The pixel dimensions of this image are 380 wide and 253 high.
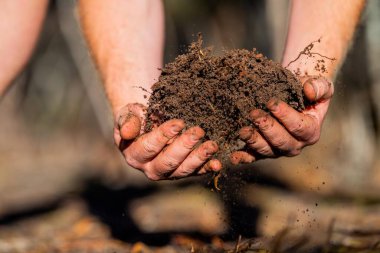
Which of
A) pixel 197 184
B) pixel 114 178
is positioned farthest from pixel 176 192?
pixel 114 178

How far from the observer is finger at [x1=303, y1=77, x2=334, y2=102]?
184cm

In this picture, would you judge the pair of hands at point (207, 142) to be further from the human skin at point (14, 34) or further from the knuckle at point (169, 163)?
the human skin at point (14, 34)

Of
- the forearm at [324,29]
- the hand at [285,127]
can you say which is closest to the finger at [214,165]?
the hand at [285,127]

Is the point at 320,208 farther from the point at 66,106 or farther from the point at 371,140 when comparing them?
the point at 66,106

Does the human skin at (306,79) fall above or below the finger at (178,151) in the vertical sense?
above

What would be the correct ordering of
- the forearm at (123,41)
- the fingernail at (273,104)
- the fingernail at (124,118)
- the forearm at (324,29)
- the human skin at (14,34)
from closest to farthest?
the fingernail at (273,104), the fingernail at (124,118), the forearm at (324,29), the forearm at (123,41), the human skin at (14,34)

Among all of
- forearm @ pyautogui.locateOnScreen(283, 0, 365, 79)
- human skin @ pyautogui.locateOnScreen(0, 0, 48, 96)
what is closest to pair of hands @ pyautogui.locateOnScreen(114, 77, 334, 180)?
forearm @ pyautogui.locateOnScreen(283, 0, 365, 79)

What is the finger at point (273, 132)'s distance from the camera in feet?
5.81

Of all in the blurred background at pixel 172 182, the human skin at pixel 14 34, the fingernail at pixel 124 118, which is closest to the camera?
the fingernail at pixel 124 118

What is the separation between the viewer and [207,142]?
5.85 ft

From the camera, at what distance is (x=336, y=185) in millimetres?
3668

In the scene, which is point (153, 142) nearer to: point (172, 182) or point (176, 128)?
point (176, 128)

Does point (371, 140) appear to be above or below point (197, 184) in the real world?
above

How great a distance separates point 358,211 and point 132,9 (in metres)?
1.80
